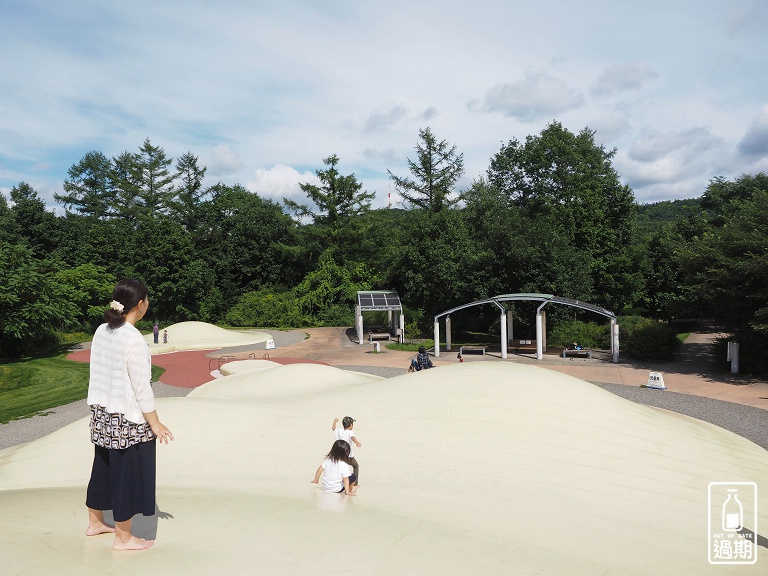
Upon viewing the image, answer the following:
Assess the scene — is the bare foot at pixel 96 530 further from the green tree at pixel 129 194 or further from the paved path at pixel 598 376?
the green tree at pixel 129 194

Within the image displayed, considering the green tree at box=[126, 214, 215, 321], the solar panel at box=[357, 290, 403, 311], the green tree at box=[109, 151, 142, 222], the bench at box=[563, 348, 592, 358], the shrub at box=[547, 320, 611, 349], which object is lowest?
the bench at box=[563, 348, 592, 358]

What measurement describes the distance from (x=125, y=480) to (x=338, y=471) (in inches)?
113

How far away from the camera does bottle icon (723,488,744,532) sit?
634 centimetres

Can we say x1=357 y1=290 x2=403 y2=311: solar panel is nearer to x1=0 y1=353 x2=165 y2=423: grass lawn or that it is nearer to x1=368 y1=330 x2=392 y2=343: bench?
x1=368 y1=330 x2=392 y2=343: bench

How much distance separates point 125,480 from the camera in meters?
3.88

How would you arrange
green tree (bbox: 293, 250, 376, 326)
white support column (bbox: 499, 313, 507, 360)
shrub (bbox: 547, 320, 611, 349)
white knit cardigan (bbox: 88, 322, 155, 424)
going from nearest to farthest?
white knit cardigan (bbox: 88, 322, 155, 424) → white support column (bbox: 499, 313, 507, 360) → shrub (bbox: 547, 320, 611, 349) → green tree (bbox: 293, 250, 376, 326)

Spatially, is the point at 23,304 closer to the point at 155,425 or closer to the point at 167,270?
the point at 167,270

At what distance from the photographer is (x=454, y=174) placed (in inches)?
1831

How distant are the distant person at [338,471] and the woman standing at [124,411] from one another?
8.46 ft

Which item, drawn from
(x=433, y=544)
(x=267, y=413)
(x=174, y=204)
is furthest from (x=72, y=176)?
(x=433, y=544)

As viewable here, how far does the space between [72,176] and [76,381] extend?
5993cm

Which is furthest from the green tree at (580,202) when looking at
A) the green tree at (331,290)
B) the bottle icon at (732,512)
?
the bottle icon at (732,512)

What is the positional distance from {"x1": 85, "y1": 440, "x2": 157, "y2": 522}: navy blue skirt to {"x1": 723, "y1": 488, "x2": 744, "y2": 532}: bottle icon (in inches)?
256

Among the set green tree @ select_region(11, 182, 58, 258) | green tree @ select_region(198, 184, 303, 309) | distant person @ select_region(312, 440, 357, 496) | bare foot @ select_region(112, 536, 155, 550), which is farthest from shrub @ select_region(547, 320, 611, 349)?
green tree @ select_region(11, 182, 58, 258)
